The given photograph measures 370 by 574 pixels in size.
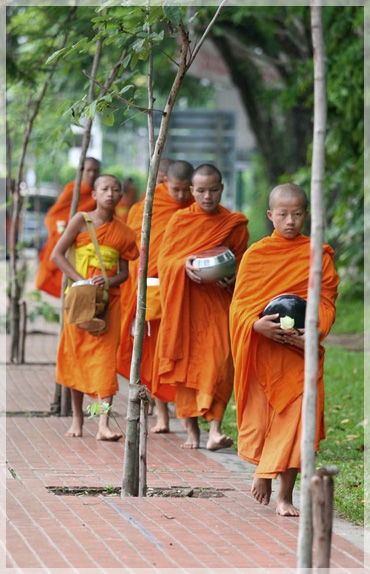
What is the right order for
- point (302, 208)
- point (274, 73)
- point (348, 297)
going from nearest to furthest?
point (302, 208) < point (348, 297) < point (274, 73)

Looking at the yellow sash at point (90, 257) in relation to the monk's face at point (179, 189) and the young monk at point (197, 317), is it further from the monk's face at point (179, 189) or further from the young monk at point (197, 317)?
the monk's face at point (179, 189)

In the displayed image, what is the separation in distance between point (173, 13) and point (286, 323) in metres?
1.69

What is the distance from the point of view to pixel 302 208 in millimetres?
6492

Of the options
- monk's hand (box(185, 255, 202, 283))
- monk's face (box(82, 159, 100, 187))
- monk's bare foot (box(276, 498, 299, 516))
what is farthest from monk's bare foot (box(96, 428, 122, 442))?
monk's face (box(82, 159, 100, 187))

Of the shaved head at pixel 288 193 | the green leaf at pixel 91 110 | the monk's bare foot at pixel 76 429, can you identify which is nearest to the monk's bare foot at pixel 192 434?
the monk's bare foot at pixel 76 429

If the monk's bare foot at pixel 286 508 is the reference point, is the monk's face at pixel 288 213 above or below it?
above

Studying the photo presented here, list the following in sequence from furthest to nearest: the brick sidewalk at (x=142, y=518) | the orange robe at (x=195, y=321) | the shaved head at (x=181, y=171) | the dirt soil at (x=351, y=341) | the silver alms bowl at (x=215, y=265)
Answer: the dirt soil at (x=351, y=341) < the shaved head at (x=181, y=171) < the orange robe at (x=195, y=321) < the silver alms bowl at (x=215, y=265) < the brick sidewalk at (x=142, y=518)

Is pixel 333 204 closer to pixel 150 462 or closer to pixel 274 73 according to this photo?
pixel 274 73

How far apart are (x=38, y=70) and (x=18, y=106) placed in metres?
3.91

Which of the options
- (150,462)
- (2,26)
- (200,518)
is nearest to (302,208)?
(200,518)

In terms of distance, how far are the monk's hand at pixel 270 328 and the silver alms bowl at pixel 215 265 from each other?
188cm

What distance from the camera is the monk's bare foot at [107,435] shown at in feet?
28.1

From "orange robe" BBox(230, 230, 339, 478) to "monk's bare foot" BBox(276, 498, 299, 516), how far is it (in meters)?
0.16

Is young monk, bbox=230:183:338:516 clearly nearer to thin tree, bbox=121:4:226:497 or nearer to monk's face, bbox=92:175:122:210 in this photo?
thin tree, bbox=121:4:226:497
